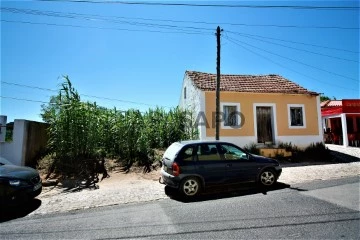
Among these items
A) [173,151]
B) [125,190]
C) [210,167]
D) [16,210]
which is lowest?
[16,210]

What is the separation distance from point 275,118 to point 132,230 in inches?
492

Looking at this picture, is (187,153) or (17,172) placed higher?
(187,153)

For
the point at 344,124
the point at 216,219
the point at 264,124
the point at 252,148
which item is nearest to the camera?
the point at 216,219

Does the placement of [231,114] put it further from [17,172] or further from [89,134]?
[17,172]

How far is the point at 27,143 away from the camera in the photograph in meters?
10.8

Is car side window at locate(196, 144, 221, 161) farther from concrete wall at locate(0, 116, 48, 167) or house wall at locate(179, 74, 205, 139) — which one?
concrete wall at locate(0, 116, 48, 167)

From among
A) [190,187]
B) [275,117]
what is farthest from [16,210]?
[275,117]

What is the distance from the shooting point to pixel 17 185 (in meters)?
6.49

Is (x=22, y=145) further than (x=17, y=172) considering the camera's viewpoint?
Yes

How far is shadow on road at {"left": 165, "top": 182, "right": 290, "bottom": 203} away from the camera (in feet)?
23.2

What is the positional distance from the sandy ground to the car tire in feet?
3.36

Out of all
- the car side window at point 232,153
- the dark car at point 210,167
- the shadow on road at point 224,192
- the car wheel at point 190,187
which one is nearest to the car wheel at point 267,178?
the dark car at point 210,167

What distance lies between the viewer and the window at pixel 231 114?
14.7 m

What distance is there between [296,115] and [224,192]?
1046cm
